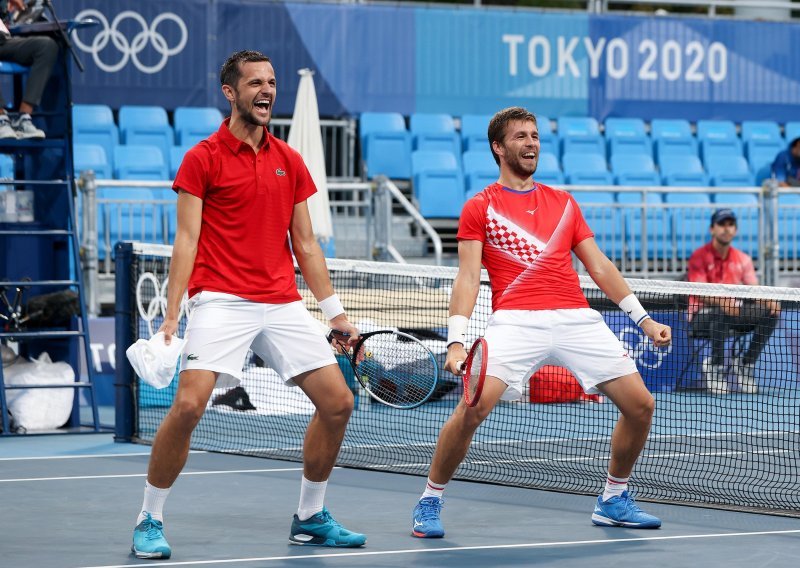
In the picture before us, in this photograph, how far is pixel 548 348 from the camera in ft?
21.6

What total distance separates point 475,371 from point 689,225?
10742mm

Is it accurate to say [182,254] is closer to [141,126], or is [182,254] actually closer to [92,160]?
[92,160]

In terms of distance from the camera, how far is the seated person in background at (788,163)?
17.7 m

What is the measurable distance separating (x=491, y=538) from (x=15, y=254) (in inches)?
236

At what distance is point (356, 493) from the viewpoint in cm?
811

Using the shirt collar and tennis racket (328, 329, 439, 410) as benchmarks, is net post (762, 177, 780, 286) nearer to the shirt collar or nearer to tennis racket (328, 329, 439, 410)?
tennis racket (328, 329, 439, 410)

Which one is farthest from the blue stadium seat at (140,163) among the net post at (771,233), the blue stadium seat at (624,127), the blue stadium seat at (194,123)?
the net post at (771,233)

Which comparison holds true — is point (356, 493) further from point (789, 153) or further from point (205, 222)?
point (789, 153)

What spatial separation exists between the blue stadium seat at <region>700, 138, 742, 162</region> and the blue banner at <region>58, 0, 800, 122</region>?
3.90 ft

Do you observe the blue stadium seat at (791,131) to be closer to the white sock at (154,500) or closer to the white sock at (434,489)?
the white sock at (434,489)

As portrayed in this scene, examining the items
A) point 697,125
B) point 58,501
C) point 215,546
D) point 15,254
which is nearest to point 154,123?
point 15,254

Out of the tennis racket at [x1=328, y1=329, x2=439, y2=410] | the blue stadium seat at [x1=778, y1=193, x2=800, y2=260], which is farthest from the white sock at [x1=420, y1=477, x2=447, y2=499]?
the blue stadium seat at [x1=778, y1=193, x2=800, y2=260]

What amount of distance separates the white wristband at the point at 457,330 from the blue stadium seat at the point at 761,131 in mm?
14051

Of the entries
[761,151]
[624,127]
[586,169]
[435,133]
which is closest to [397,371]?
[435,133]
